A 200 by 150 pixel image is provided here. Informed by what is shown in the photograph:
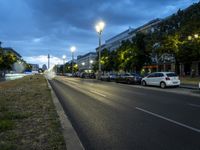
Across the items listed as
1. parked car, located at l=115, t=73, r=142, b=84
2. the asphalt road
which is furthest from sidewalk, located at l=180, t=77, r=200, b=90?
the asphalt road

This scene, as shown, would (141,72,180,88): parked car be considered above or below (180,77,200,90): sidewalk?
above

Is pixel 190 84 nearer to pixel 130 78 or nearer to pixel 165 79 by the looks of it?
pixel 165 79

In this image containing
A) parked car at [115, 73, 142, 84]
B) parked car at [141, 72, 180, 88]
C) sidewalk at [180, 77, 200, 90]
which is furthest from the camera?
parked car at [115, 73, 142, 84]

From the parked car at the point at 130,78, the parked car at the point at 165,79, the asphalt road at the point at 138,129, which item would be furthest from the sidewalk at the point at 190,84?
the asphalt road at the point at 138,129

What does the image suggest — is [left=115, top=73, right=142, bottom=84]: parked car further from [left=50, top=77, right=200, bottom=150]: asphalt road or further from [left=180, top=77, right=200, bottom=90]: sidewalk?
[left=50, top=77, right=200, bottom=150]: asphalt road

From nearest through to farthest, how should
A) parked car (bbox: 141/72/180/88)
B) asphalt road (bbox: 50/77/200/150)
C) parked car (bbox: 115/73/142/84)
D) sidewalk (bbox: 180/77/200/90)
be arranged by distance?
asphalt road (bbox: 50/77/200/150) → sidewalk (bbox: 180/77/200/90) → parked car (bbox: 141/72/180/88) → parked car (bbox: 115/73/142/84)

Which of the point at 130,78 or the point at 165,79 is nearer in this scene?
the point at 165,79

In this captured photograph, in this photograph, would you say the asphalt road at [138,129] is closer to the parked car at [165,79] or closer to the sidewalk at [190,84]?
the parked car at [165,79]

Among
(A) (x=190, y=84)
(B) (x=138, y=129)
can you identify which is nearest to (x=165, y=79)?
(A) (x=190, y=84)

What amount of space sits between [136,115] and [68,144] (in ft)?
16.3

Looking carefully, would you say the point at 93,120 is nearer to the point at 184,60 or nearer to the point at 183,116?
the point at 183,116

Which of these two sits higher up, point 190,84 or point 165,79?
point 165,79

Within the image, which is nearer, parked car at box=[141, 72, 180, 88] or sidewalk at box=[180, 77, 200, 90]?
sidewalk at box=[180, 77, 200, 90]

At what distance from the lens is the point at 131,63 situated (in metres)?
62.3
